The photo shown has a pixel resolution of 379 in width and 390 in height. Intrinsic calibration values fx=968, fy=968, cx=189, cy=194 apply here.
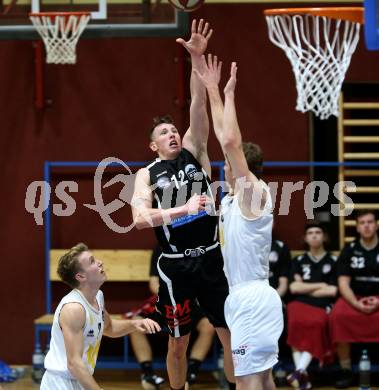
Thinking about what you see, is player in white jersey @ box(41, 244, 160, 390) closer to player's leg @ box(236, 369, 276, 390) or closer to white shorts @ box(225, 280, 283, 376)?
white shorts @ box(225, 280, 283, 376)

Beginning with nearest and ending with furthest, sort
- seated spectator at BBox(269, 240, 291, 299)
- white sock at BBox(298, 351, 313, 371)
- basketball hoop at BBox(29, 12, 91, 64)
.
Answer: basketball hoop at BBox(29, 12, 91, 64) → white sock at BBox(298, 351, 313, 371) → seated spectator at BBox(269, 240, 291, 299)

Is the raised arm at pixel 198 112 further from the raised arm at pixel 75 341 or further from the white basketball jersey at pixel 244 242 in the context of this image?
the raised arm at pixel 75 341

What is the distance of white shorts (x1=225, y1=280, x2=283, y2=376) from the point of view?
5652mm

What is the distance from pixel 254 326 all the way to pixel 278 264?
3669 mm

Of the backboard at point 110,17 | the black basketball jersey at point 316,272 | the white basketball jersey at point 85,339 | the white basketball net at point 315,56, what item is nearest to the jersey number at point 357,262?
the black basketball jersey at point 316,272

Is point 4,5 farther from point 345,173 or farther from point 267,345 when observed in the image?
point 267,345

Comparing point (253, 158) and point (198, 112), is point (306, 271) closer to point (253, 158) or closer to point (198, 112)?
point (198, 112)

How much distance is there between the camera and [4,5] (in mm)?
8672

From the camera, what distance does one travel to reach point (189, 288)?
6598 mm

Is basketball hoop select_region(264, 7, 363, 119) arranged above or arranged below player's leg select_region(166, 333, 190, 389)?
above

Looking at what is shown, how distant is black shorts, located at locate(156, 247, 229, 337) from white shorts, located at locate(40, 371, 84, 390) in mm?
1118

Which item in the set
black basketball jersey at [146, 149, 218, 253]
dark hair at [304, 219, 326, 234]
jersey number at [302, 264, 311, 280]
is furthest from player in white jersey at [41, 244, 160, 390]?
dark hair at [304, 219, 326, 234]

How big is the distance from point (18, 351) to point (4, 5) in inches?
145

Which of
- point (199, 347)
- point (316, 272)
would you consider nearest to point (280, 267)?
point (316, 272)
